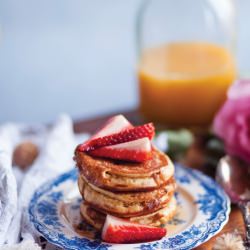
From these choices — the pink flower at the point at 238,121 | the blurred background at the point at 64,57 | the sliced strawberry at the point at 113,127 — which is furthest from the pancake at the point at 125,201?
the blurred background at the point at 64,57

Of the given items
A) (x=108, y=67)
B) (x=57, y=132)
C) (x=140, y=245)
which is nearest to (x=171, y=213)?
(x=140, y=245)

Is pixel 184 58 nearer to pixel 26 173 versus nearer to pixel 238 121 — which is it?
pixel 238 121

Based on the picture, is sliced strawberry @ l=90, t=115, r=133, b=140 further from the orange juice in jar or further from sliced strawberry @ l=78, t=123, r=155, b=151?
the orange juice in jar

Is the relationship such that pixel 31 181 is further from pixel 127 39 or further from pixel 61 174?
pixel 127 39

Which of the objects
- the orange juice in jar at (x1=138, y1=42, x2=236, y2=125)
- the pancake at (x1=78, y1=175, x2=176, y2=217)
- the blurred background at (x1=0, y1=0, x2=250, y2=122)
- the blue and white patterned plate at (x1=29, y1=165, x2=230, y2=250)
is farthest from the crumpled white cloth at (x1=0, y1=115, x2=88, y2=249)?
the blurred background at (x1=0, y1=0, x2=250, y2=122)

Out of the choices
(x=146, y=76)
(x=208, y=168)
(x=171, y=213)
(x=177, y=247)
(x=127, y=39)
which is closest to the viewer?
(x=177, y=247)
